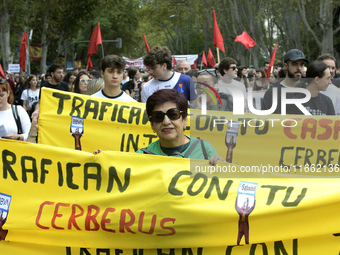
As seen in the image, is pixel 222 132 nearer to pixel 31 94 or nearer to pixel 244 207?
pixel 244 207

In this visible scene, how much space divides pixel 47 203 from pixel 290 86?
3.10 metres

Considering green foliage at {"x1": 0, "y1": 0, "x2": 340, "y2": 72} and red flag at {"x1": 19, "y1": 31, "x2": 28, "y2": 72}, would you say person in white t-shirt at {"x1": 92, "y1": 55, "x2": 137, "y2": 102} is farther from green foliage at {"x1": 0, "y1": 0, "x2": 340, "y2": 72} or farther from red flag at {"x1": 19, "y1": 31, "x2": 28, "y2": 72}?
green foliage at {"x1": 0, "y1": 0, "x2": 340, "y2": 72}

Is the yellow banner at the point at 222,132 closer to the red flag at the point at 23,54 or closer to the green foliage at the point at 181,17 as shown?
the red flag at the point at 23,54

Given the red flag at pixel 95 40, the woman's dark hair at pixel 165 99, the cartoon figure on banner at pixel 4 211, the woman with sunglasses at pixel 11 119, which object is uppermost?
the red flag at pixel 95 40

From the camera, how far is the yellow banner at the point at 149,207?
3.01 metres

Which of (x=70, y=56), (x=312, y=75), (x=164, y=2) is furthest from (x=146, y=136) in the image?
(x=70, y=56)

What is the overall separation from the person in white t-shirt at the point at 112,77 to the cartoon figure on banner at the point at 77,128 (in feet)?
1.30

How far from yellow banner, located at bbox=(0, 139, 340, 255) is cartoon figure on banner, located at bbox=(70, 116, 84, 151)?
1.82 meters

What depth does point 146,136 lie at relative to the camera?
5.57 metres

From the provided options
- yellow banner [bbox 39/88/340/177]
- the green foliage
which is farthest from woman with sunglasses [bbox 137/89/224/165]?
the green foliage

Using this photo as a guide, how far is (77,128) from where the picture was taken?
5621mm

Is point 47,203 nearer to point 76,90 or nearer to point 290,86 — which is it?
point 290,86

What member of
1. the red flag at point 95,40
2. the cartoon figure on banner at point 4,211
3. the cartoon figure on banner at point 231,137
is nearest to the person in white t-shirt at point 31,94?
the red flag at point 95,40

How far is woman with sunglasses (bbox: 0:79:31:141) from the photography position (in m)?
5.23
